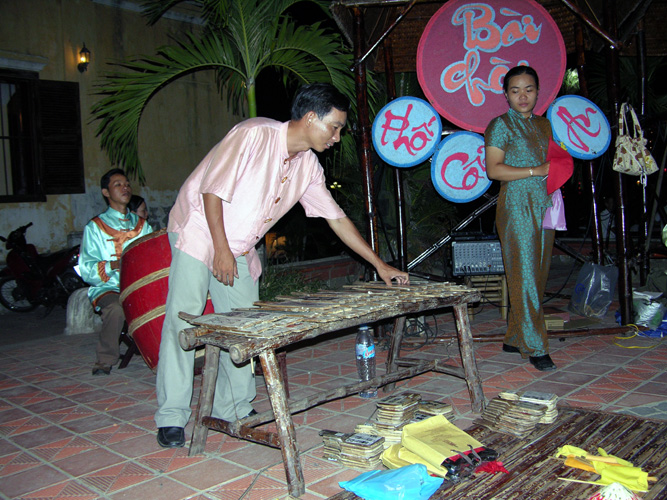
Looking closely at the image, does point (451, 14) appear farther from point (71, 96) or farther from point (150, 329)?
point (71, 96)

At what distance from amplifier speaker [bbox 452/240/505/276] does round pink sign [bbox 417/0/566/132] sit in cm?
111

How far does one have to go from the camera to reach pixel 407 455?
2.80 meters

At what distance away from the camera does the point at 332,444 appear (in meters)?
3.04

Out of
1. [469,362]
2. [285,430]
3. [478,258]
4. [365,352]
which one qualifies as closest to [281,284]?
[478,258]

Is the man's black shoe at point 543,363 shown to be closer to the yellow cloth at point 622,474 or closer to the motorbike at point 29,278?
the yellow cloth at point 622,474

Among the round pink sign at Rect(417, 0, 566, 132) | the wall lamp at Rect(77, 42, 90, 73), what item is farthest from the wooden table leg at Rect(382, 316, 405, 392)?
the wall lamp at Rect(77, 42, 90, 73)

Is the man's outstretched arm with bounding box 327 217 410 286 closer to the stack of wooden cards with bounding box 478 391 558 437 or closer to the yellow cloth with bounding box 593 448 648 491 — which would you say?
the stack of wooden cards with bounding box 478 391 558 437

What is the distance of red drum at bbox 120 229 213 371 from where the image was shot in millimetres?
3980

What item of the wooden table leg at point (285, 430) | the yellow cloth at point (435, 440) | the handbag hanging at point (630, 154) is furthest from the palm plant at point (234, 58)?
the wooden table leg at point (285, 430)

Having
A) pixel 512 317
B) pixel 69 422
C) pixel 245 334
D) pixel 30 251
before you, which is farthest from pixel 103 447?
pixel 30 251

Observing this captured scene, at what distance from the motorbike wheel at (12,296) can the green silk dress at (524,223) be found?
6.80m

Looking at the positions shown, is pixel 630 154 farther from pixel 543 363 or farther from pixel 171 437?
pixel 171 437

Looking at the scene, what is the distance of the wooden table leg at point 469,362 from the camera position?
3.61 meters

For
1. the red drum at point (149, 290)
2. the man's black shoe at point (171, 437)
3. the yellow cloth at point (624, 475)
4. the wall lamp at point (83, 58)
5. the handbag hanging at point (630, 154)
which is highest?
the wall lamp at point (83, 58)
